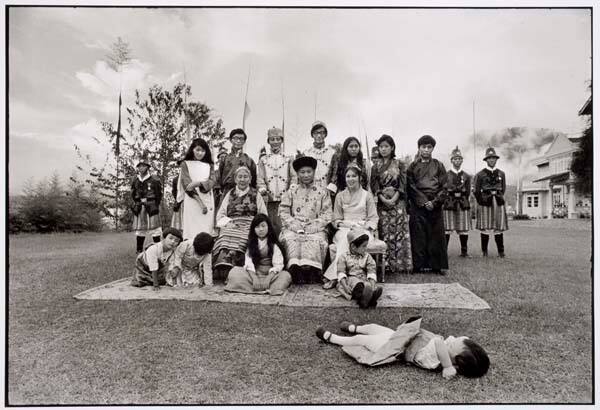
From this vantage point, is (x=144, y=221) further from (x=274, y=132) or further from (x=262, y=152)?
(x=274, y=132)

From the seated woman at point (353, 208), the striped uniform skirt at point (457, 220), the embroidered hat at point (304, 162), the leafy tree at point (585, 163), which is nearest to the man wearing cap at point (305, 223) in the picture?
the embroidered hat at point (304, 162)

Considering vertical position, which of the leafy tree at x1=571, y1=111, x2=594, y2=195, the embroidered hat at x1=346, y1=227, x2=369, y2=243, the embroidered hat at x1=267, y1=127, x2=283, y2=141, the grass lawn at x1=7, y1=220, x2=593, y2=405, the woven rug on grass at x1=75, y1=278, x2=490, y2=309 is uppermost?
the embroidered hat at x1=267, y1=127, x2=283, y2=141

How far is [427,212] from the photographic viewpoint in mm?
4648

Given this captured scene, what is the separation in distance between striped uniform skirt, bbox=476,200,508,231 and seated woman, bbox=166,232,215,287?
3549 mm

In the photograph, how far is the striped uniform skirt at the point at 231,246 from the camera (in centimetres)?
399

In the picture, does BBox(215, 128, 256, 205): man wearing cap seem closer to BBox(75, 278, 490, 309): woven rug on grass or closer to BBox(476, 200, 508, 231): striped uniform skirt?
BBox(75, 278, 490, 309): woven rug on grass

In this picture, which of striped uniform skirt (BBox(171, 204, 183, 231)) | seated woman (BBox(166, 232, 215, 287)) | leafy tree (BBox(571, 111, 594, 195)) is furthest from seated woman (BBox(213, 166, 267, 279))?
leafy tree (BBox(571, 111, 594, 195))

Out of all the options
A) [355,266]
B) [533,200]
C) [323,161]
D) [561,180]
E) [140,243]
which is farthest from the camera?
[140,243]

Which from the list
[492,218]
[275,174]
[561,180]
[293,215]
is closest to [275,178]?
[275,174]

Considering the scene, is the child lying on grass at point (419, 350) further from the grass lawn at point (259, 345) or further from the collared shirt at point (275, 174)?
the collared shirt at point (275, 174)

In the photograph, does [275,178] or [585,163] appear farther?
[275,178]

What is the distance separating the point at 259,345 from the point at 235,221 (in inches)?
73.0

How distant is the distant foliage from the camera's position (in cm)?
306

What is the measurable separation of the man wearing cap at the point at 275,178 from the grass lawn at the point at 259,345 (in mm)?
1818
